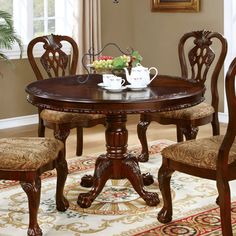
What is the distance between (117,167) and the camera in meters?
3.96

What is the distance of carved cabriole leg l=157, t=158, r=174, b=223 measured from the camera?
11.5ft

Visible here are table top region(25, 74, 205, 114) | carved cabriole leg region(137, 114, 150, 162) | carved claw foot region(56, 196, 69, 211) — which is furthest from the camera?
carved cabriole leg region(137, 114, 150, 162)

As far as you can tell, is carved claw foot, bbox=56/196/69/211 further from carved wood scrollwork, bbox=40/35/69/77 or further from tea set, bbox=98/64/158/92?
carved wood scrollwork, bbox=40/35/69/77

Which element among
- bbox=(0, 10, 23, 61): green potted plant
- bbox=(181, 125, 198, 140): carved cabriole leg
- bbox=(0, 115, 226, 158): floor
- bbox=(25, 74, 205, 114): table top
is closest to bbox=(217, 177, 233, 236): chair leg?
bbox=(25, 74, 205, 114): table top

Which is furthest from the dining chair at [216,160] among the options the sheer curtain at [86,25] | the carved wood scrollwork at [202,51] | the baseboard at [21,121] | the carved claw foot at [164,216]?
the sheer curtain at [86,25]

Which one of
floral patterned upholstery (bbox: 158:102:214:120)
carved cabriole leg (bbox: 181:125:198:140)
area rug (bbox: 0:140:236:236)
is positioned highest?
floral patterned upholstery (bbox: 158:102:214:120)

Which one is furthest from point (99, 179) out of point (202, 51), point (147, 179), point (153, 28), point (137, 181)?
point (153, 28)

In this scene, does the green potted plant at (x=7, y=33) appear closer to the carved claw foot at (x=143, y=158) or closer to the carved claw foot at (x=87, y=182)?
the carved claw foot at (x=143, y=158)

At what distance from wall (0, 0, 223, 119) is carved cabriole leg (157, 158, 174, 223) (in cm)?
313

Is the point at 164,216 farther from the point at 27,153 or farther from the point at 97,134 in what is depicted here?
the point at 97,134

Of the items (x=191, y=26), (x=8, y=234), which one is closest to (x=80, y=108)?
(x=8, y=234)

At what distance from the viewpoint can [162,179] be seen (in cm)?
352

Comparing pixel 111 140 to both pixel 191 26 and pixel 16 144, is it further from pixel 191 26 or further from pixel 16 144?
pixel 191 26

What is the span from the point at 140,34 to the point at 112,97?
13.0 ft
